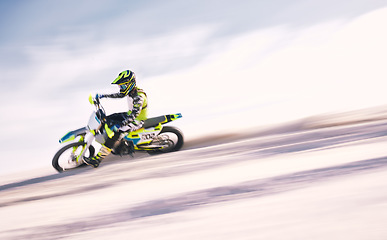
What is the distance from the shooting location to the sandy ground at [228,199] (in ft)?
5.56

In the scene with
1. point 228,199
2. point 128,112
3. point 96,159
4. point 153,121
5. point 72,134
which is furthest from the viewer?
point 153,121

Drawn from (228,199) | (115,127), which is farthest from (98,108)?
(228,199)

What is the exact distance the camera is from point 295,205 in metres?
1.92

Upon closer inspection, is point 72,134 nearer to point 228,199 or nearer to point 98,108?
point 98,108

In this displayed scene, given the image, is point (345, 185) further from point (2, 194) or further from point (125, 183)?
point (2, 194)

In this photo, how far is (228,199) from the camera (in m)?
2.21

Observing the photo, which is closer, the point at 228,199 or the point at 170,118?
the point at 228,199

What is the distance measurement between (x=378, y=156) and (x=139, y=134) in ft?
11.5

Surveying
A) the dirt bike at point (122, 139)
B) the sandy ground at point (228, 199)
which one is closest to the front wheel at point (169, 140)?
the dirt bike at point (122, 139)

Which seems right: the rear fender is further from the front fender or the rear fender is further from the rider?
the front fender

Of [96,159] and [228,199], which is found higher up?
[96,159]

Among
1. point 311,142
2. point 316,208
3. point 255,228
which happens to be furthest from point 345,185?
point 311,142

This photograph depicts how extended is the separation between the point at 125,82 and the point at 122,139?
2.95 ft

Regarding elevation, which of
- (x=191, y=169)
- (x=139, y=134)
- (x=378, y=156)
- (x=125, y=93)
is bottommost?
(x=378, y=156)
